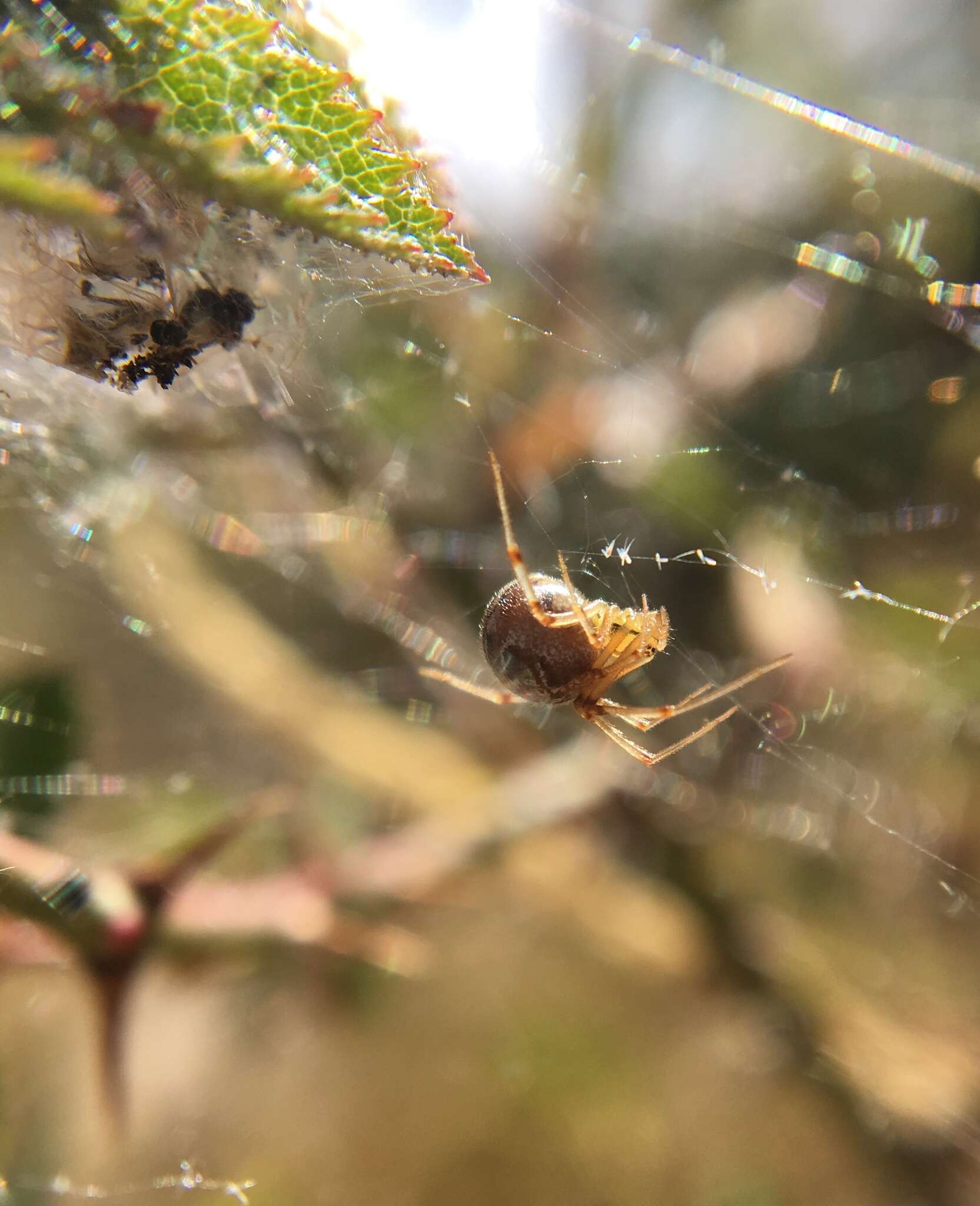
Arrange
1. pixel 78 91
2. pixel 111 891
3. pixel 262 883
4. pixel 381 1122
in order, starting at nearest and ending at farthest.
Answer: pixel 78 91 < pixel 111 891 < pixel 262 883 < pixel 381 1122

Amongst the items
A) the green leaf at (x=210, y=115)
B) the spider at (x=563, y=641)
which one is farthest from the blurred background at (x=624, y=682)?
the green leaf at (x=210, y=115)

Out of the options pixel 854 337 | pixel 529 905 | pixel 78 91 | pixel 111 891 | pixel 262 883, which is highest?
pixel 78 91

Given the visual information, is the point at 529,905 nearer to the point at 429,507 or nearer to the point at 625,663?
the point at 625,663

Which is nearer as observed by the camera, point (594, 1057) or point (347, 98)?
point (347, 98)

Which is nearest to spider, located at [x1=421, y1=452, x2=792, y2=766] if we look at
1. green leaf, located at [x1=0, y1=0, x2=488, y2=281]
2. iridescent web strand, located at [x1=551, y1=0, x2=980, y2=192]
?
green leaf, located at [x1=0, y1=0, x2=488, y2=281]

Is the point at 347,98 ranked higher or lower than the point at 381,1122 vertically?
higher

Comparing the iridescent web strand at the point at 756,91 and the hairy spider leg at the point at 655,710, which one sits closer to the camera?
the hairy spider leg at the point at 655,710

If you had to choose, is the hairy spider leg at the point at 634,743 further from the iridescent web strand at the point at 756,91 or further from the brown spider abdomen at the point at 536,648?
the iridescent web strand at the point at 756,91

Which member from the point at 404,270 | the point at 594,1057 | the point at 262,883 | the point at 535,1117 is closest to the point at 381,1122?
the point at 535,1117
